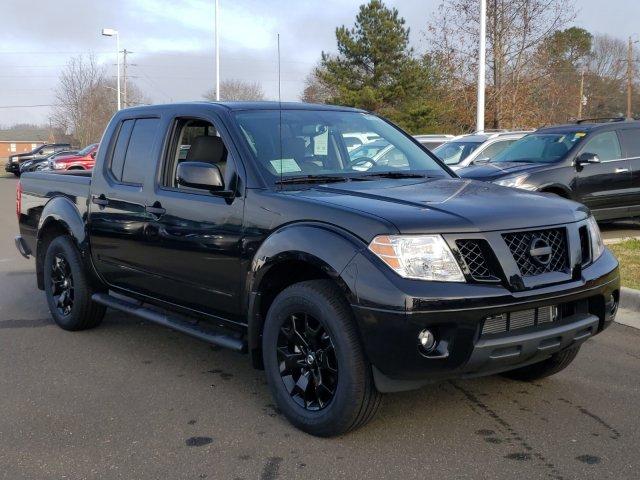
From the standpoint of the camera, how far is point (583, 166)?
10.5 m

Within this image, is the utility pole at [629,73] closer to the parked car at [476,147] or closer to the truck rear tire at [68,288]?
the parked car at [476,147]

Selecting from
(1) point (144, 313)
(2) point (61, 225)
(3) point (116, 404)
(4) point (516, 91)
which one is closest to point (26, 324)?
(2) point (61, 225)

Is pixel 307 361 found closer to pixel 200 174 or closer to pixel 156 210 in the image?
pixel 200 174

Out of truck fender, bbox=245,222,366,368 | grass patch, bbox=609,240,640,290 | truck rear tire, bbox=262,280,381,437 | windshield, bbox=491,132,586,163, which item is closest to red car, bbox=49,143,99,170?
windshield, bbox=491,132,586,163

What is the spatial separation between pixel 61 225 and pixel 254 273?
2891mm

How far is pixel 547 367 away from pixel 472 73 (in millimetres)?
22147

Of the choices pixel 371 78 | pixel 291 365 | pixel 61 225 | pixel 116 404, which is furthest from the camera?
pixel 371 78

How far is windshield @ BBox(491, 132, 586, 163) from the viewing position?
10.7 meters

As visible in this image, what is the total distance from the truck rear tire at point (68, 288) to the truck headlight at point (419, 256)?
3.34m

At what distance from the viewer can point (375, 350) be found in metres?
3.47

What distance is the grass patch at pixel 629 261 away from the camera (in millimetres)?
7043

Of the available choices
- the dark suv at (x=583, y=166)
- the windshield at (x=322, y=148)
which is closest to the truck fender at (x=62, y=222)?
the windshield at (x=322, y=148)

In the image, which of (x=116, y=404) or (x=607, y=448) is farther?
(x=116, y=404)

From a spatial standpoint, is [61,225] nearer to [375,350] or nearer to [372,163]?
[372,163]
